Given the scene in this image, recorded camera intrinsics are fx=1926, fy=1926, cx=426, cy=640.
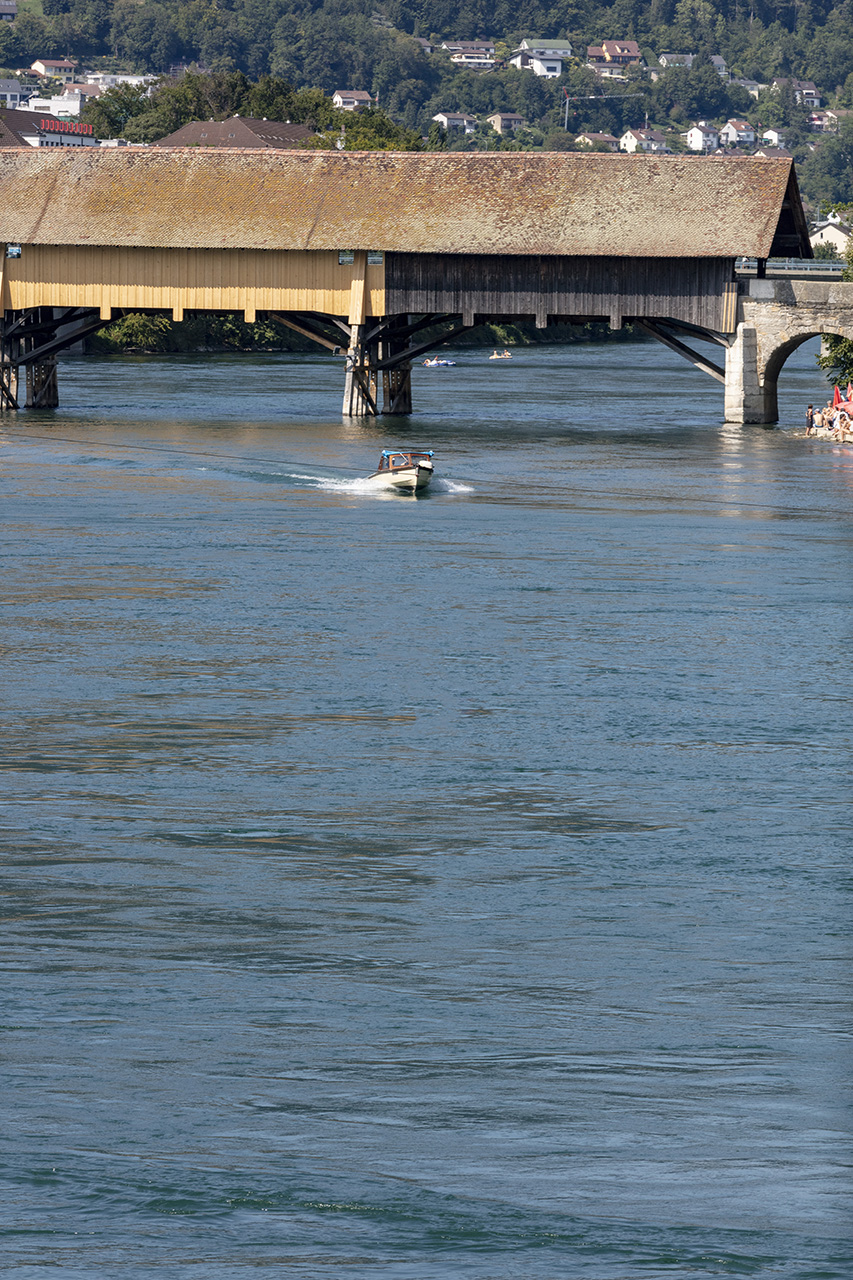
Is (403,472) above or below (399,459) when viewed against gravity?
below

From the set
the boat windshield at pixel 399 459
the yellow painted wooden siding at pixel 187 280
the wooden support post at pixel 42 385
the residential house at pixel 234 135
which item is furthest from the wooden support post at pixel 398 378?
the residential house at pixel 234 135

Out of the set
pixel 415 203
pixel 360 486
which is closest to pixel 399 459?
pixel 360 486

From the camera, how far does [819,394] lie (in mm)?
65562

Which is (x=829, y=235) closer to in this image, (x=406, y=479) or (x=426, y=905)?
(x=406, y=479)

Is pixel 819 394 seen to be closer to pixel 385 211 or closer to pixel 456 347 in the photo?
pixel 385 211

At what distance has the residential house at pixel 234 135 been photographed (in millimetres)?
110625

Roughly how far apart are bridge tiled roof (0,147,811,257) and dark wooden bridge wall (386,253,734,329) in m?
0.85

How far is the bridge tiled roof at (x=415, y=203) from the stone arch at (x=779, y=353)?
252 cm

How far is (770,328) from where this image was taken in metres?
52.2

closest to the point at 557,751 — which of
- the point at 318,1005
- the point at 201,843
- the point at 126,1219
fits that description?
the point at 201,843

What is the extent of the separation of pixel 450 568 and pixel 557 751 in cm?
1157

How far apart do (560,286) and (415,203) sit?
488 cm

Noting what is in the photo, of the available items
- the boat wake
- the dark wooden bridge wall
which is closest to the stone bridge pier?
the dark wooden bridge wall

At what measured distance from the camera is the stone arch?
51.5 meters
